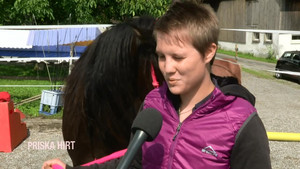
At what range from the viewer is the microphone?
2.39 ft

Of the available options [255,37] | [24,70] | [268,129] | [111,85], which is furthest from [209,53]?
[255,37]

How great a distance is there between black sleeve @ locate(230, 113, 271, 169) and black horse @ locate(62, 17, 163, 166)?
0.81 meters

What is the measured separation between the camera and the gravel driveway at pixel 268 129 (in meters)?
4.50

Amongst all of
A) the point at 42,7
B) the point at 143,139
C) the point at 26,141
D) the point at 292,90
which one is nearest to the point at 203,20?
the point at 143,139

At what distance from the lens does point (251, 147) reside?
1039 millimetres

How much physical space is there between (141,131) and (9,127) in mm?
4285

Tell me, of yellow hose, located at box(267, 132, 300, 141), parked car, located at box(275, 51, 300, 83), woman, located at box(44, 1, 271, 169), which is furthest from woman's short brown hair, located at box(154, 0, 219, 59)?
parked car, located at box(275, 51, 300, 83)

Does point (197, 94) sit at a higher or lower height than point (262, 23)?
lower

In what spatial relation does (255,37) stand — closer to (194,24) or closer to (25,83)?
(25,83)

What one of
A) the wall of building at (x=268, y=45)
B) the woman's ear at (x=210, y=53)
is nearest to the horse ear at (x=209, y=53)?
the woman's ear at (x=210, y=53)

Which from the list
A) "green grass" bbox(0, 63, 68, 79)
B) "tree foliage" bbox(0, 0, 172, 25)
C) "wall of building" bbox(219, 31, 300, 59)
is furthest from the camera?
"wall of building" bbox(219, 31, 300, 59)

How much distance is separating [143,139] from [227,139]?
0.43 meters

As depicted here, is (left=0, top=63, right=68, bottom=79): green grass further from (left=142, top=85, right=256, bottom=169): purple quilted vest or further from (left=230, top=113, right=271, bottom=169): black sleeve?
(left=230, top=113, right=271, bottom=169): black sleeve

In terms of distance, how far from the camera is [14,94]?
8.46 meters
